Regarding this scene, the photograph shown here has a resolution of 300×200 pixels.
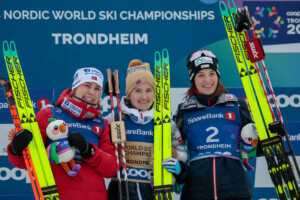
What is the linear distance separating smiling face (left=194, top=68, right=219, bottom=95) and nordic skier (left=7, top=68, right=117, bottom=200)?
0.71m

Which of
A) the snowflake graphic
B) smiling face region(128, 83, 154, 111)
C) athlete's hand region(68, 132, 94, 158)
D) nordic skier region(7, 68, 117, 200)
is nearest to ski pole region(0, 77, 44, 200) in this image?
nordic skier region(7, 68, 117, 200)

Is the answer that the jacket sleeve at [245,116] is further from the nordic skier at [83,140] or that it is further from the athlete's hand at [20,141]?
the athlete's hand at [20,141]

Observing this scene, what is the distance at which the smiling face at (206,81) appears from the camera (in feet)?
9.85

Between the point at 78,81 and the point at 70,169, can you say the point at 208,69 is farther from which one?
the point at 70,169

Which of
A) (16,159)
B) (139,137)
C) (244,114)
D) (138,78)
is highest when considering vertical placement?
(138,78)

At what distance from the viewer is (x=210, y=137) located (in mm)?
2918

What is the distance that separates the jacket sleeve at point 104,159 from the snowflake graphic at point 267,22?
2.18m

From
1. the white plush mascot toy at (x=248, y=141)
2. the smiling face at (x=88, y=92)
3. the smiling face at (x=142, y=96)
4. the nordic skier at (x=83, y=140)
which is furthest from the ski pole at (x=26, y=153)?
the white plush mascot toy at (x=248, y=141)

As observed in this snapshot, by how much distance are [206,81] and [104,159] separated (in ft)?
2.98

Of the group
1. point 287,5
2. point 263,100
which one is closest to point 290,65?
point 287,5

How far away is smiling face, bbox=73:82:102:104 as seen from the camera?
9.54 ft

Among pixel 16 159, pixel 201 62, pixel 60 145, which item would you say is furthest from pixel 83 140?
pixel 201 62

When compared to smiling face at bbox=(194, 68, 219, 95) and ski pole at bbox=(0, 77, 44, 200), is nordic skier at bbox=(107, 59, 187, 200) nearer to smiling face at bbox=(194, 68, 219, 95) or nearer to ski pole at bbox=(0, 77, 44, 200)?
smiling face at bbox=(194, 68, 219, 95)

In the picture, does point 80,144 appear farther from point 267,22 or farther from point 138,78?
point 267,22
